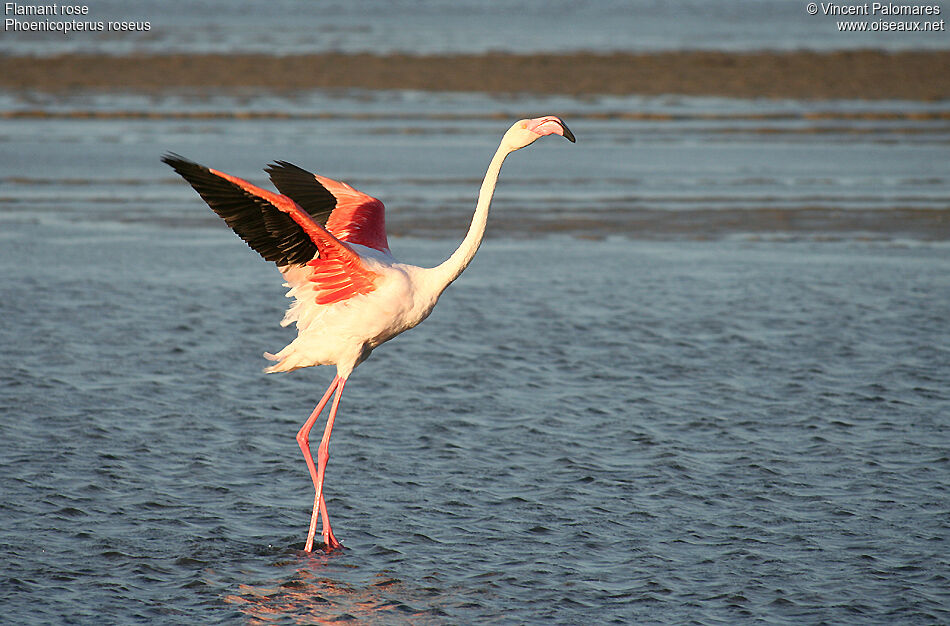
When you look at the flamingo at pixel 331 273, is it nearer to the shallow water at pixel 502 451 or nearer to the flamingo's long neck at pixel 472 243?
the flamingo's long neck at pixel 472 243

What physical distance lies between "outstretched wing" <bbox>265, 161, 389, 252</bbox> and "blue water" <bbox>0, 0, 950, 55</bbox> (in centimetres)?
2516

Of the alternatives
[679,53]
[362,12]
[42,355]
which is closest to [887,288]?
[42,355]

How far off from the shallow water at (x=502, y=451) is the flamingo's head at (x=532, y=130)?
210 cm

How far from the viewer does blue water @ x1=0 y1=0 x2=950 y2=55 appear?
34.4m

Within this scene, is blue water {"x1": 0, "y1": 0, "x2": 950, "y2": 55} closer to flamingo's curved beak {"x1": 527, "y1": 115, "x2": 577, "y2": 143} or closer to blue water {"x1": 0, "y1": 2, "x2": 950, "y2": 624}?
blue water {"x1": 0, "y1": 2, "x2": 950, "y2": 624}

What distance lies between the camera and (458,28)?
4359 centimetres

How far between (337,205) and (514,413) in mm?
1971

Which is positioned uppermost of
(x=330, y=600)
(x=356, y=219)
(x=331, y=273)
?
(x=356, y=219)

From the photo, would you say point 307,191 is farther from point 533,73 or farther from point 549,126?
point 533,73

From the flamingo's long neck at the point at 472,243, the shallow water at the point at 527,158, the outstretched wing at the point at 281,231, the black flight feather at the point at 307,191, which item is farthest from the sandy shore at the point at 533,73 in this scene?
the outstretched wing at the point at 281,231

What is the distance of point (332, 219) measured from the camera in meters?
8.10

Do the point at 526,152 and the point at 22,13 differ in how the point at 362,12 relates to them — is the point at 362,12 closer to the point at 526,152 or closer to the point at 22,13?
the point at 22,13

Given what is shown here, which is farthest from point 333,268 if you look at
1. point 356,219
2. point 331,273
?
point 356,219

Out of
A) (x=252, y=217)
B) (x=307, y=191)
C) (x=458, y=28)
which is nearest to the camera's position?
(x=252, y=217)
